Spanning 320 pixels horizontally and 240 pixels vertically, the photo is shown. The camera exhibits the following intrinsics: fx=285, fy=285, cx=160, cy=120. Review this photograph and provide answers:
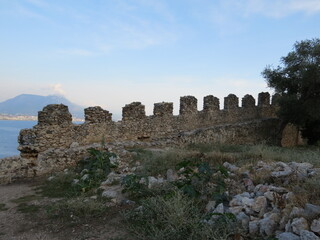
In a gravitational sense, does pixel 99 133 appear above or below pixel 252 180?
above

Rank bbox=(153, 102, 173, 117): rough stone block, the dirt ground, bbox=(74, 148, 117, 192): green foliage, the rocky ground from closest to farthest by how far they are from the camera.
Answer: the rocky ground < the dirt ground < bbox=(74, 148, 117, 192): green foliage < bbox=(153, 102, 173, 117): rough stone block

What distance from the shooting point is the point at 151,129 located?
12.5 metres

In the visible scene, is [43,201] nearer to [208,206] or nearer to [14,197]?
[14,197]

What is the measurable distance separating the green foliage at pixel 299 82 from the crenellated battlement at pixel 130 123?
2.36 metres

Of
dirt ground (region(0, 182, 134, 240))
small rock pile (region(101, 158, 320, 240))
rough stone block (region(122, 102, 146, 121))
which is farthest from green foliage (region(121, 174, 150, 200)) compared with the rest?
rough stone block (region(122, 102, 146, 121))

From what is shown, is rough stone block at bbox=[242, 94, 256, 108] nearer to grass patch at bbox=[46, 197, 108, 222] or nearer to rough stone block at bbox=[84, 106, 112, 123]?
rough stone block at bbox=[84, 106, 112, 123]

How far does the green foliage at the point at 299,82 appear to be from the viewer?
1520 cm

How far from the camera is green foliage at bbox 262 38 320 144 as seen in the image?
15203mm

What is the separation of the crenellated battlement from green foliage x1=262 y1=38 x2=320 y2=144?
2.36 m

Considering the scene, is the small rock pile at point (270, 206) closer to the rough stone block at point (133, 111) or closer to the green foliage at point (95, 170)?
the green foliage at point (95, 170)

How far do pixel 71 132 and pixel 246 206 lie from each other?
7136 millimetres

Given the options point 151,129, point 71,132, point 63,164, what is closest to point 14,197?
point 63,164

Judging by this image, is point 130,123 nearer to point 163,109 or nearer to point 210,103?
point 163,109

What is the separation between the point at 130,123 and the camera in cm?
1166
